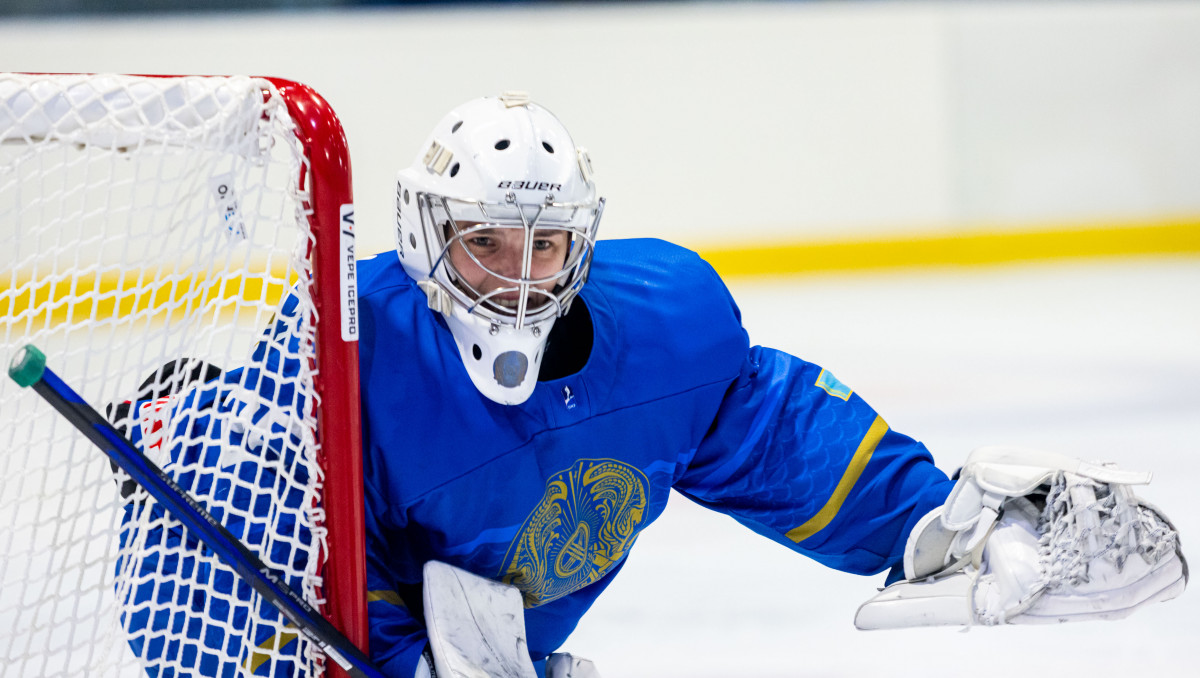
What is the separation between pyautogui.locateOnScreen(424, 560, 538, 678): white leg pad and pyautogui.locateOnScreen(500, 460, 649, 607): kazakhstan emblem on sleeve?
0.06 meters

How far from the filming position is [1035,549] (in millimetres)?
1467

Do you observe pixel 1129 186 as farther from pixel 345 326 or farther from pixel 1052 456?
pixel 345 326

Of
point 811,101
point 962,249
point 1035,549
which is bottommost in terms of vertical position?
point 962,249

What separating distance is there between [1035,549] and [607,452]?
0.53 metres

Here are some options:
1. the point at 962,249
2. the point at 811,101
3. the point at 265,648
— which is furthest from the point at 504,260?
the point at 962,249

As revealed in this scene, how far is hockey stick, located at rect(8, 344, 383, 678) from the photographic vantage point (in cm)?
118

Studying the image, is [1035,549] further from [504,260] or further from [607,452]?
[504,260]

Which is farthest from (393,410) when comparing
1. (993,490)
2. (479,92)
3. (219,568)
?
(479,92)

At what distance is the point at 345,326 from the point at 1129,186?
4889 mm

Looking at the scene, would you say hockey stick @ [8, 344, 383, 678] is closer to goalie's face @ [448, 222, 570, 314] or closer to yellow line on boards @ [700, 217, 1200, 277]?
goalie's face @ [448, 222, 570, 314]

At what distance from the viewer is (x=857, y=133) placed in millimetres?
5156

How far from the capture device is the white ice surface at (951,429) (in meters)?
1.96

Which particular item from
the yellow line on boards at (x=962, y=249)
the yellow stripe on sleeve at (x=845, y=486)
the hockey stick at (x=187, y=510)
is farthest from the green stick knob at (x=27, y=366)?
the yellow line on boards at (x=962, y=249)

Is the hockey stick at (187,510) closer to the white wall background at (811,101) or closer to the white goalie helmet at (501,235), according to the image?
the white goalie helmet at (501,235)
